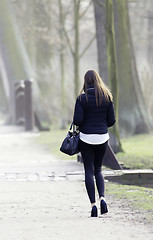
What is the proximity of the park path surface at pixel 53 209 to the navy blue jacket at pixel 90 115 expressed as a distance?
102cm

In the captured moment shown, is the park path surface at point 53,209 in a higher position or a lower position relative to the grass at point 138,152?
higher

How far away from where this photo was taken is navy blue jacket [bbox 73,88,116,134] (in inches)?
333

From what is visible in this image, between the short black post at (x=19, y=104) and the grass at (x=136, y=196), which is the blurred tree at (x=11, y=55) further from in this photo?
the grass at (x=136, y=196)

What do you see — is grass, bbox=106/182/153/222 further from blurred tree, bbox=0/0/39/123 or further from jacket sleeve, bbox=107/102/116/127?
blurred tree, bbox=0/0/39/123

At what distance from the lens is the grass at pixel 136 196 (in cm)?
891

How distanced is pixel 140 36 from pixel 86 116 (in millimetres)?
38127

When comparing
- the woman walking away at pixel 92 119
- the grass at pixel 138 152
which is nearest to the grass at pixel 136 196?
the woman walking away at pixel 92 119

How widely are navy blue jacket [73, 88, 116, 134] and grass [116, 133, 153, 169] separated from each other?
486cm

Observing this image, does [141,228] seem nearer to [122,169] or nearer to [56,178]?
[56,178]

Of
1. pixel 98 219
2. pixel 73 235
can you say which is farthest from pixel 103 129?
pixel 73 235

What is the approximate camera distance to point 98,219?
825 cm

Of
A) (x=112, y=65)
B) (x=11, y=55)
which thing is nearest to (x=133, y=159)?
(x=112, y=65)

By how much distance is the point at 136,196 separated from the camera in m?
10.1

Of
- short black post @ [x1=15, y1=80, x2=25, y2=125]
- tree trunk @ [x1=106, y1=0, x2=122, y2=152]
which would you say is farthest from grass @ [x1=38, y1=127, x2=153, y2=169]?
short black post @ [x1=15, y1=80, x2=25, y2=125]
